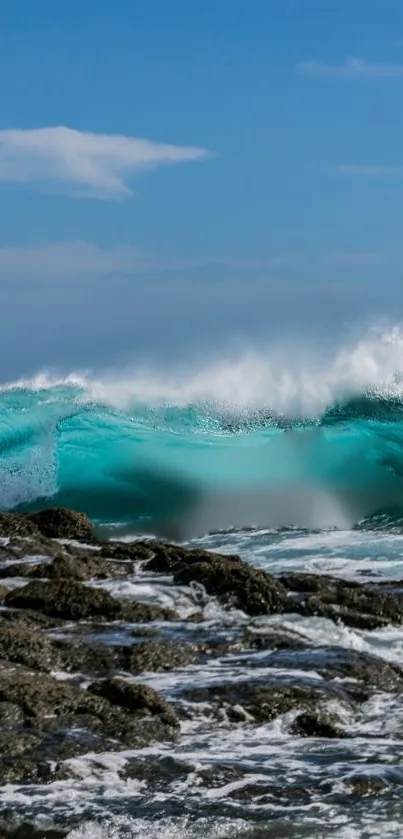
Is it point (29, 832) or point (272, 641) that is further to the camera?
point (272, 641)

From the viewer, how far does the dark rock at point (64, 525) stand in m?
16.5

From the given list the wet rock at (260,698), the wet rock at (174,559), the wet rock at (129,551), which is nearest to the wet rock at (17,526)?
the wet rock at (129,551)

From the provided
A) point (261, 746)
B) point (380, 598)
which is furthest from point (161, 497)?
point (261, 746)

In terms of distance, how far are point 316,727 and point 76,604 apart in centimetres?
351

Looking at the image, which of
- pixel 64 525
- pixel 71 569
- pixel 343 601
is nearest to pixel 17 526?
pixel 64 525

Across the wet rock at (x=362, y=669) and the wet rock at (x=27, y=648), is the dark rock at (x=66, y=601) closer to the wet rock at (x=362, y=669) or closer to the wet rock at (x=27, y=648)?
the wet rock at (x=27, y=648)

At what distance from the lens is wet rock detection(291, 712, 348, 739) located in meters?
8.07

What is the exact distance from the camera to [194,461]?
2397cm

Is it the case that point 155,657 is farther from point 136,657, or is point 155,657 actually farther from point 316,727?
point 316,727

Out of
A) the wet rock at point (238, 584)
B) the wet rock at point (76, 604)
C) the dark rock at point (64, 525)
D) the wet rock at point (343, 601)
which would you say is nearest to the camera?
the wet rock at point (76, 604)

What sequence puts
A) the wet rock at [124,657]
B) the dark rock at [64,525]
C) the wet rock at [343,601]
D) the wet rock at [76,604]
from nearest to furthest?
the wet rock at [124,657] < the wet rock at [76,604] < the wet rock at [343,601] < the dark rock at [64,525]

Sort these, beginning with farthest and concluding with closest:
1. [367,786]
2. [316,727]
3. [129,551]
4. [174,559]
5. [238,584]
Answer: [129,551] → [174,559] → [238,584] → [316,727] → [367,786]

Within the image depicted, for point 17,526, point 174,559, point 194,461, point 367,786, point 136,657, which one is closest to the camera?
point 367,786

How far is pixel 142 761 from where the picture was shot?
7383 mm
